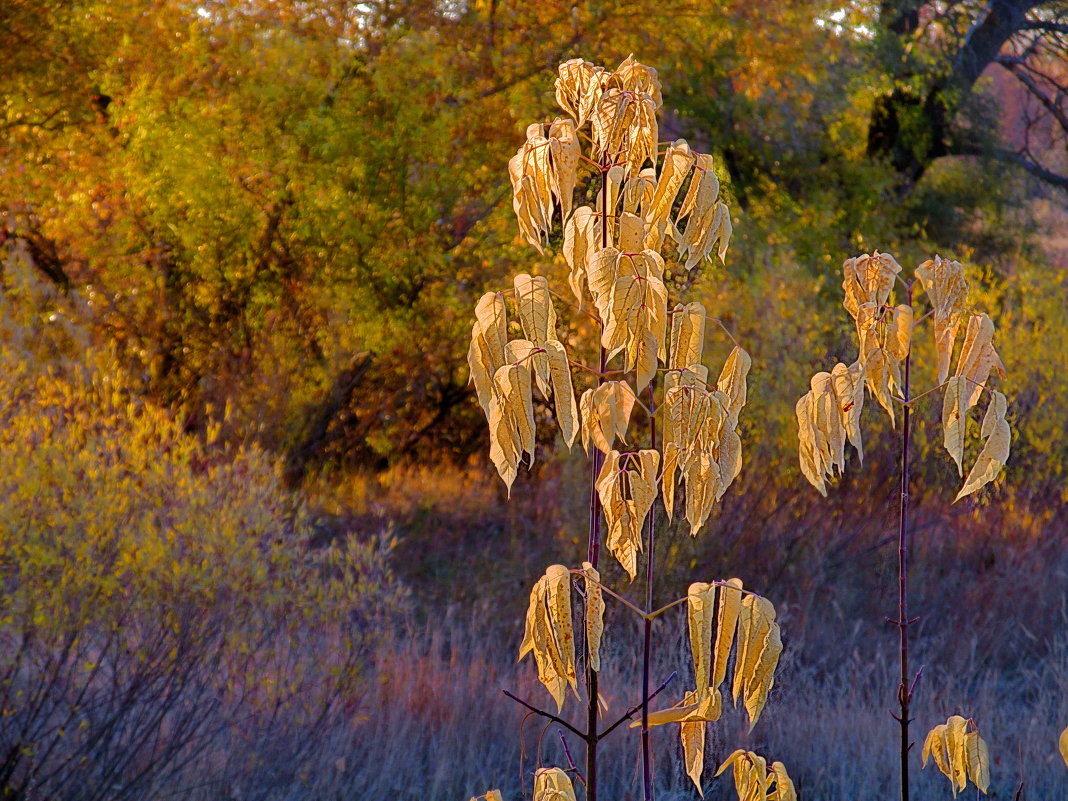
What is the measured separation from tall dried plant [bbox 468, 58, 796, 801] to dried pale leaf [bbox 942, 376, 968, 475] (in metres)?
0.33

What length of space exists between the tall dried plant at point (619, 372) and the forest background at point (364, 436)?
2.00m

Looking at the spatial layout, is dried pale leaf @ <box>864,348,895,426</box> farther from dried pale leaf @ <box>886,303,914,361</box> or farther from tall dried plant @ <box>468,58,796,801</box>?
tall dried plant @ <box>468,58,796,801</box>

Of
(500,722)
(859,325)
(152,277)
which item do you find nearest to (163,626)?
(500,722)

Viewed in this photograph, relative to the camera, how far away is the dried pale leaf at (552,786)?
170 cm

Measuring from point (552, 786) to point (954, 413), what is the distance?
0.80 meters

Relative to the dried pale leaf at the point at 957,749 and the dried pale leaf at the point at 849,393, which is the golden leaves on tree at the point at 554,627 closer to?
the dried pale leaf at the point at 849,393

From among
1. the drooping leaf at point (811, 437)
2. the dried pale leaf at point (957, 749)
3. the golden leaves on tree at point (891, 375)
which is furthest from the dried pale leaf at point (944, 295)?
the dried pale leaf at point (957, 749)

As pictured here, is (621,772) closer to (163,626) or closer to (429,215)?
(163,626)

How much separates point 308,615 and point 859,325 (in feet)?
8.54

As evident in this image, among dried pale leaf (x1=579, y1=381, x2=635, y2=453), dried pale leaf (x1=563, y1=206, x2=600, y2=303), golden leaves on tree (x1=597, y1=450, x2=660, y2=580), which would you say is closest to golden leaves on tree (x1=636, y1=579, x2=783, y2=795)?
golden leaves on tree (x1=597, y1=450, x2=660, y2=580)

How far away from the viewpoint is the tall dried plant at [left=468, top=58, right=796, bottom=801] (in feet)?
5.13

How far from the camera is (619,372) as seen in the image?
1.65 m

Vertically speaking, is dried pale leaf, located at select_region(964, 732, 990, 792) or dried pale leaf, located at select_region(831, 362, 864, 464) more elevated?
dried pale leaf, located at select_region(831, 362, 864, 464)

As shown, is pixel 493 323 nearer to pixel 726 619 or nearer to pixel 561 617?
pixel 561 617
